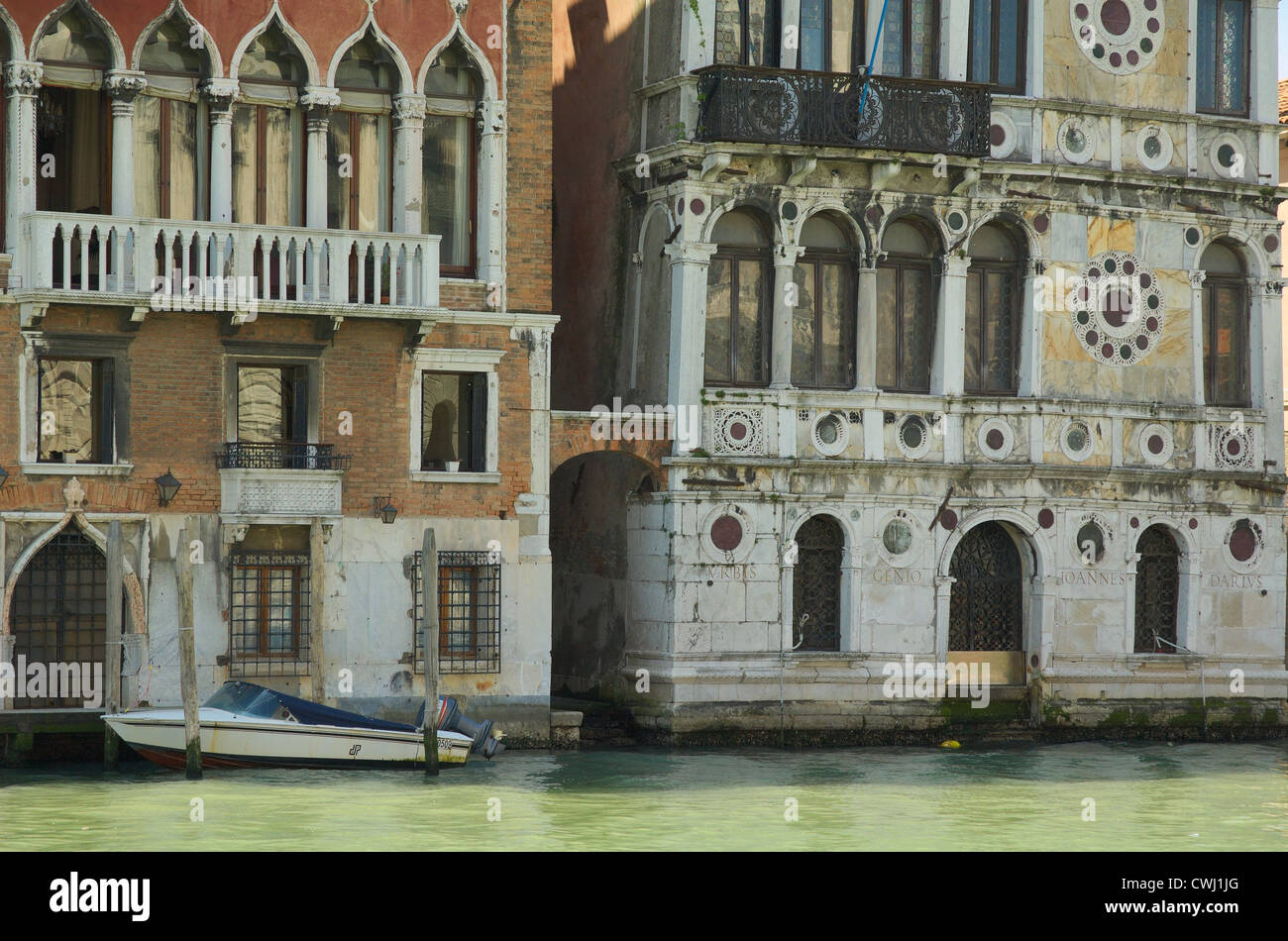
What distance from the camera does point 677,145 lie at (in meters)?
24.4

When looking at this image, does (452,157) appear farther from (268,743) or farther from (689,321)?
(268,743)

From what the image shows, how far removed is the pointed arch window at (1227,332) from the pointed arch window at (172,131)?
11.6 meters

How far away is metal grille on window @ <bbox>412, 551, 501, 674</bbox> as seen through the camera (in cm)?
2347

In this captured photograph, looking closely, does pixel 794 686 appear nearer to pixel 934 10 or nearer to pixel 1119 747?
pixel 1119 747

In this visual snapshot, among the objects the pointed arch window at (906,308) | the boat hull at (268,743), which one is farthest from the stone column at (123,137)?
the pointed arch window at (906,308)

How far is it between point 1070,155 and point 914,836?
9.89 m

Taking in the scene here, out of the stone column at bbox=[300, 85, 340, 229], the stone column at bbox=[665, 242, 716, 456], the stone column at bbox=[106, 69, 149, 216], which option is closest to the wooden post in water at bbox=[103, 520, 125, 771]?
the stone column at bbox=[106, 69, 149, 216]

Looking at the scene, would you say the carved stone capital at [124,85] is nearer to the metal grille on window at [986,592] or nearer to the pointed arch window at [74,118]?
the pointed arch window at [74,118]

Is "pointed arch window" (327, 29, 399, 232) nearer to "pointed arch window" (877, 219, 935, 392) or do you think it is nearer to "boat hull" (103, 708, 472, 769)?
"boat hull" (103, 708, 472, 769)

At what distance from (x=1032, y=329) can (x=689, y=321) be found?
→ 13.2 ft

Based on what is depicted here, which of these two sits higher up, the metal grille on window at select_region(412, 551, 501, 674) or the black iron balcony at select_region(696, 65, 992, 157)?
the black iron balcony at select_region(696, 65, 992, 157)

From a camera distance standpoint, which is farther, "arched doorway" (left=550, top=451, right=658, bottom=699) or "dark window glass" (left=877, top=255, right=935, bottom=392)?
"dark window glass" (left=877, top=255, right=935, bottom=392)

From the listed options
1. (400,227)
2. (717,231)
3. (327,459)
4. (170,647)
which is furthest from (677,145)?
(170,647)

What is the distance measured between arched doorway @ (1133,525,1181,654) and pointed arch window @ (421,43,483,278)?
8533mm
